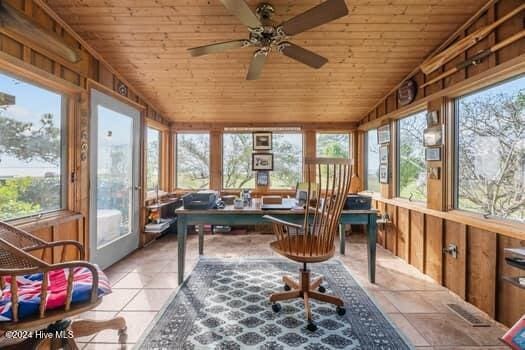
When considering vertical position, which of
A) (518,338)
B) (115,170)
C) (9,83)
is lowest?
(518,338)

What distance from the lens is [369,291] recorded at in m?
2.54

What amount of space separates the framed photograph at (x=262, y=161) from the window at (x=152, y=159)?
1698 mm

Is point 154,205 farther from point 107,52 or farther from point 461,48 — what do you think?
point 461,48

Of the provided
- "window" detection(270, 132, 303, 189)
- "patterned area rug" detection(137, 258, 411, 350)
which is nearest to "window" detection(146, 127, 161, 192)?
"window" detection(270, 132, 303, 189)

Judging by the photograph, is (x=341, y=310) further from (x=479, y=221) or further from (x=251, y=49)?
(x=251, y=49)

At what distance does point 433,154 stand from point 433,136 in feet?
0.63

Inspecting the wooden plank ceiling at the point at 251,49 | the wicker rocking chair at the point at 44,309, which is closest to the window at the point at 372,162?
the wooden plank ceiling at the point at 251,49

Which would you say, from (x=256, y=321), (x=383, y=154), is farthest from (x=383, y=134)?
(x=256, y=321)

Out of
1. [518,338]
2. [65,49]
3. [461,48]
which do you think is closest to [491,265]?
[518,338]

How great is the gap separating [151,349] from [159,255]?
6.48ft

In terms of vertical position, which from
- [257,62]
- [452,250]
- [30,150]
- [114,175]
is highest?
[257,62]

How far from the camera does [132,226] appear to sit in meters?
3.73

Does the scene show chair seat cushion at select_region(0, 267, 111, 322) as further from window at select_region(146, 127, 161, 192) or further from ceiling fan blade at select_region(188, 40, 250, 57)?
window at select_region(146, 127, 161, 192)

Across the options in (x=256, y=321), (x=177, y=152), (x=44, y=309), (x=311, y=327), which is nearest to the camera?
(x=44, y=309)
